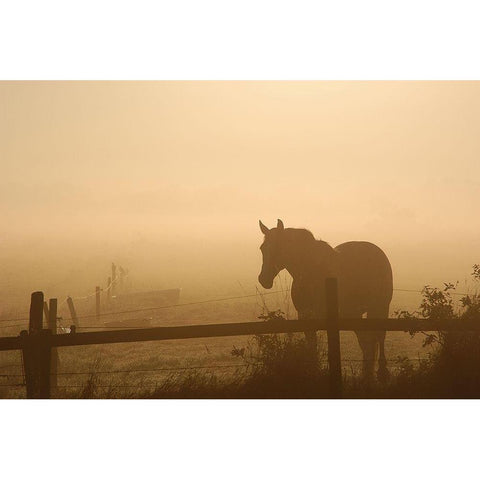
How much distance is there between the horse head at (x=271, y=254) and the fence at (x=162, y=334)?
1.20 m

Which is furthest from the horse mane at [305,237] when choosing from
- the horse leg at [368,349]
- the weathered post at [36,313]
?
the weathered post at [36,313]

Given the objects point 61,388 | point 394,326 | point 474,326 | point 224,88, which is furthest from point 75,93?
point 474,326

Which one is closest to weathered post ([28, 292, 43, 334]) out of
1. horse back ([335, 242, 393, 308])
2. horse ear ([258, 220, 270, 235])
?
horse ear ([258, 220, 270, 235])

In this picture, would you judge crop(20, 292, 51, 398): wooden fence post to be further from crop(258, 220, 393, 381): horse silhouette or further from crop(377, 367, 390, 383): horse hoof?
crop(377, 367, 390, 383): horse hoof

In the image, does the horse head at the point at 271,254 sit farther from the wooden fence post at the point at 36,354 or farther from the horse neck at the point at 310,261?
the wooden fence post at the point at 36,354

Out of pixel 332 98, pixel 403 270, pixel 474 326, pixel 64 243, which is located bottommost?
pixel 474 326

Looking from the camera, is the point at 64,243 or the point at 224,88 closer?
the point at 224,88

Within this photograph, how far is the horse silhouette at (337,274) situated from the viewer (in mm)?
7254

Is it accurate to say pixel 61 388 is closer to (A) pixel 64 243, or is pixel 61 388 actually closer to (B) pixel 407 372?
(A) pixel 64 243

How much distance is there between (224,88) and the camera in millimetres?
7570

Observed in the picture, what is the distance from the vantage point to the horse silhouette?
7.25 m

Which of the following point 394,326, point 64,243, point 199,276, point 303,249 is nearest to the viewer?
point 394,326

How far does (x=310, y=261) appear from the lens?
297 inches

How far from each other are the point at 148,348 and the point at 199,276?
7.36 feet
